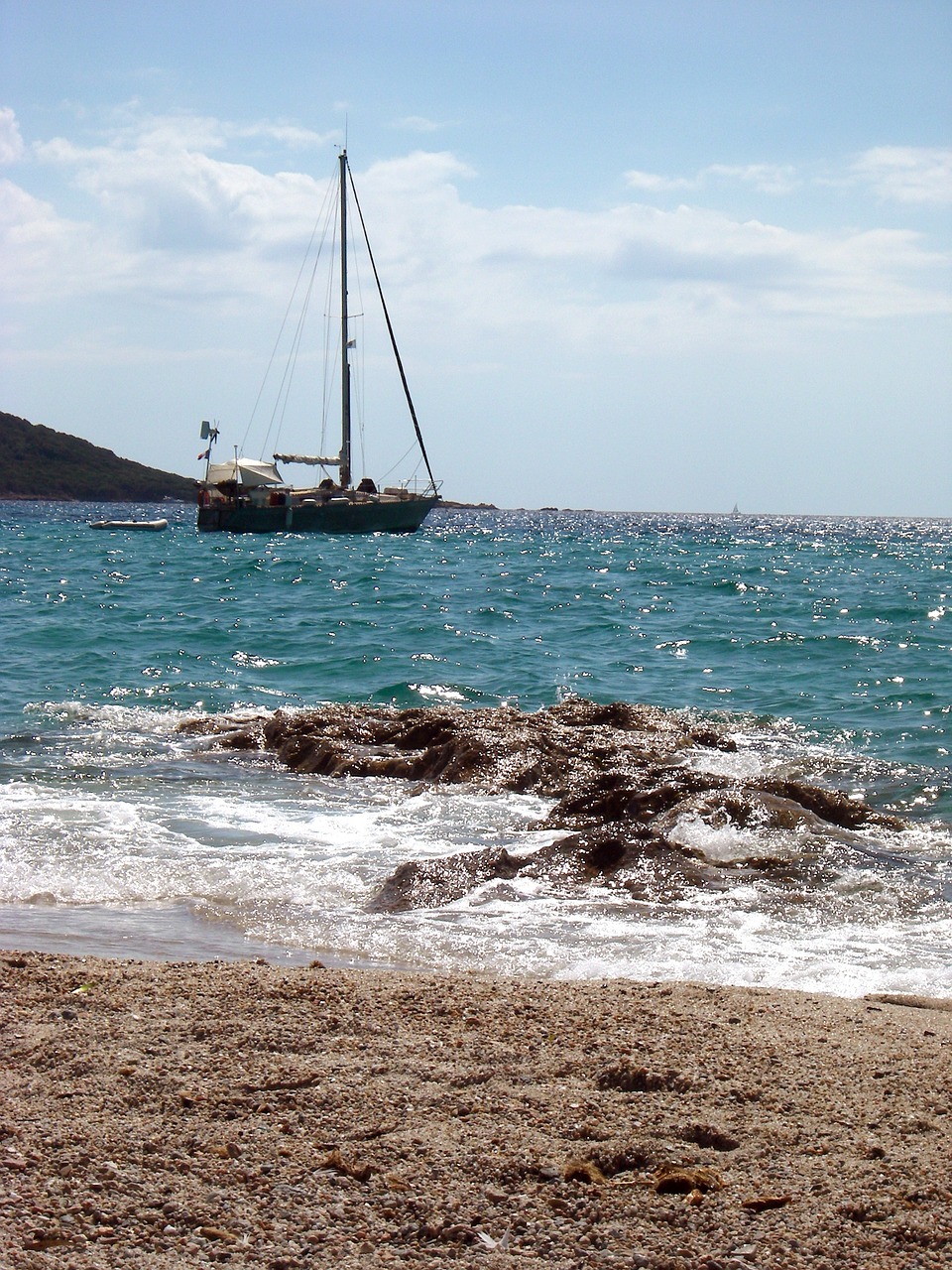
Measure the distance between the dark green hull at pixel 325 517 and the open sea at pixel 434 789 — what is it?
2168 centimetres

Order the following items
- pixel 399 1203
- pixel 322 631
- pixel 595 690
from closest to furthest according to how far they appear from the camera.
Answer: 1. pixel 399 1203
2. pixel 595 690
3. pixel 322 631

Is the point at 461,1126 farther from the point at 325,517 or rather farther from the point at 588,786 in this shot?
the point at 325,517

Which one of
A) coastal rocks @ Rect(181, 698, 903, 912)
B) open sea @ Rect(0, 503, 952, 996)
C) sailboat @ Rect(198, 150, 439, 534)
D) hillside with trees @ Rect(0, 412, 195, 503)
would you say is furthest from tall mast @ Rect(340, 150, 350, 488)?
hillside with trees @ Rect(0, 412, 195, 503)

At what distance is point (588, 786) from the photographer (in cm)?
863

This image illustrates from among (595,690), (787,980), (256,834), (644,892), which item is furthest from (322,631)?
(787,980)

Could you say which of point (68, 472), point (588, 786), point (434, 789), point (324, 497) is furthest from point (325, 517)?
point (68, 472)

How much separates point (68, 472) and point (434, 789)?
430 feet

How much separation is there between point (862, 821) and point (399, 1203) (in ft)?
20.3

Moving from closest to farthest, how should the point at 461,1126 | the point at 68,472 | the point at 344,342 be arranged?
the point at 461,1126 → the point at 344,342 → the point at 68,472

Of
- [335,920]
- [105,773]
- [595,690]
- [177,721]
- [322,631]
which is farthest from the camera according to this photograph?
[322,631]

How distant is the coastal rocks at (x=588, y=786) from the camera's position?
681 centimetres

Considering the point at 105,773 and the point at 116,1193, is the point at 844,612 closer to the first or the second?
the point at 105,773

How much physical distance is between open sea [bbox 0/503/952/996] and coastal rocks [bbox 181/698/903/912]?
0.16 metres

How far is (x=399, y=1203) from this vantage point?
9.25ft
